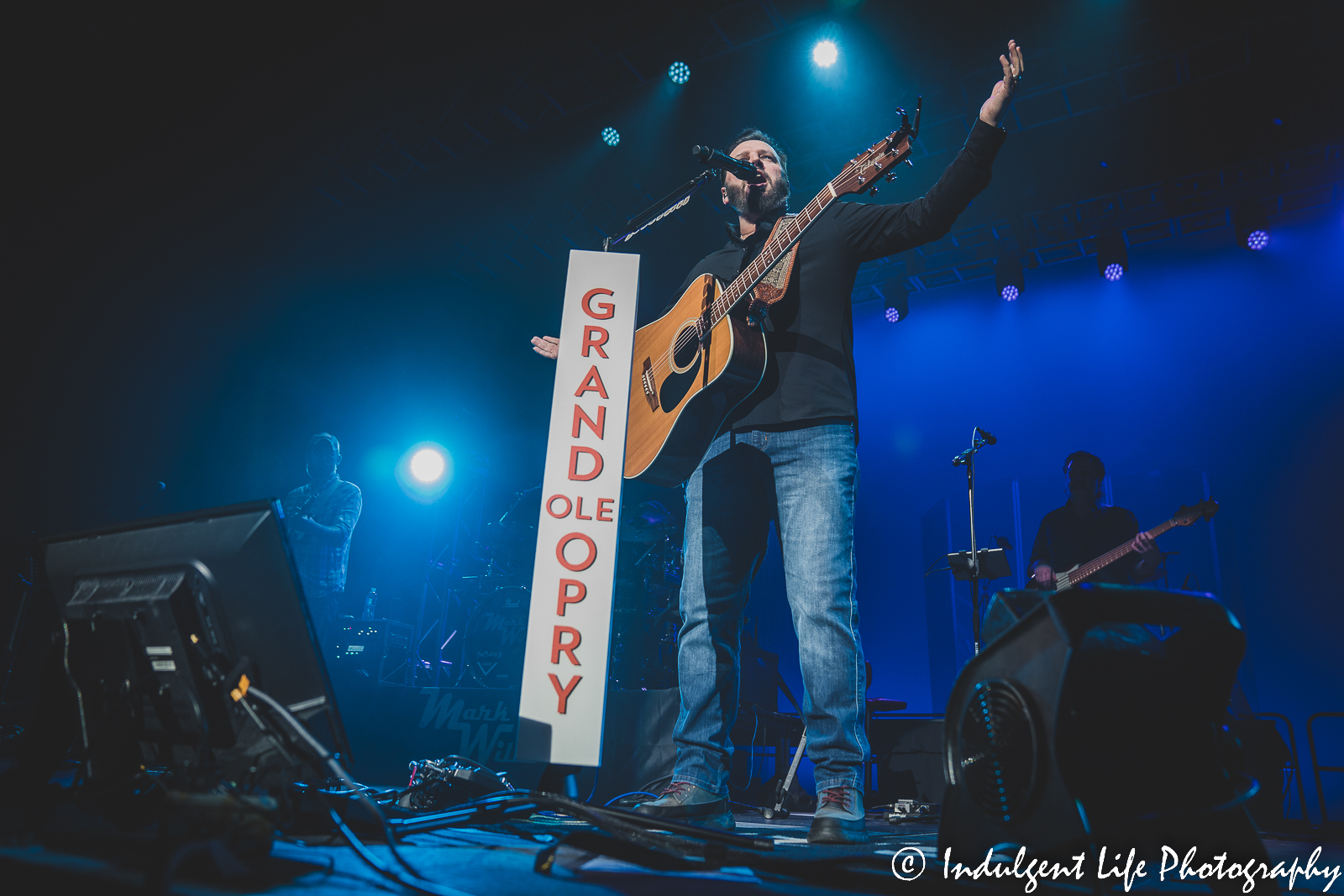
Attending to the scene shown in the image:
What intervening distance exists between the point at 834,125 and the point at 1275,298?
5.27m

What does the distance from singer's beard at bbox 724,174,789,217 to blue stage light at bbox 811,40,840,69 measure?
4037 millimetres

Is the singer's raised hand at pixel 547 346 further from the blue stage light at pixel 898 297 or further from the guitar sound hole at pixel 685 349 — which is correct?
the blue stage light at pixel 898 297

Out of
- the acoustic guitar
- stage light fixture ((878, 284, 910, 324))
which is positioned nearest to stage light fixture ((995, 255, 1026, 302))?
stage light fixture ((878, 284, 910, 324))

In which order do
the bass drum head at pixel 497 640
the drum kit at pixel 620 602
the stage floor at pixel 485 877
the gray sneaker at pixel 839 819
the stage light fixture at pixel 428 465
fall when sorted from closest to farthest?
the stage floor at pixel 485 877 < the gray sneaker at pixel 839 819 < the drum kit at pixel 620 602 < the bass drum head at pixel 497 640 < the stage light fixture at pixel 428 465

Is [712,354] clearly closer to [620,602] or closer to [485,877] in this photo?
[485,877]

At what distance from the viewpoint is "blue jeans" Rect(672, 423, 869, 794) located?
87.4 inches

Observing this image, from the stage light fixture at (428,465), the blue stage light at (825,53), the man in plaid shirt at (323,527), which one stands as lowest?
the man in plaid shirt at (323,527)

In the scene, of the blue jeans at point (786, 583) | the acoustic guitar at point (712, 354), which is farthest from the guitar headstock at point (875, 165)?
the blue jeans at point (786, 583)

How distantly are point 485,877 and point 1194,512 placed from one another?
625 centimetres

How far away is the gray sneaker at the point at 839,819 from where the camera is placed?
Result: 6.70ft

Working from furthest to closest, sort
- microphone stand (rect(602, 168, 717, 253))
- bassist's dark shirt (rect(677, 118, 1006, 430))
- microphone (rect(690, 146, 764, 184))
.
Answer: microphone stand (rect(602, 168, 717, 253)), microphone (rect(690, 146, 764, 184)), bassist's dark shirt (rect(677, 118, 1006, 430))

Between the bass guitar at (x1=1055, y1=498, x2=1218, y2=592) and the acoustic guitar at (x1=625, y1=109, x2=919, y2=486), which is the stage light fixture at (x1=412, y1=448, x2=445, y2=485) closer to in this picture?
the acoustic guitar at (x1=625, y1=109, x2=919, y2=486)

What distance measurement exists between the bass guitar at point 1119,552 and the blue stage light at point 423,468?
23.3 feet

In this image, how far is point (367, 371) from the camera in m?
8.77
